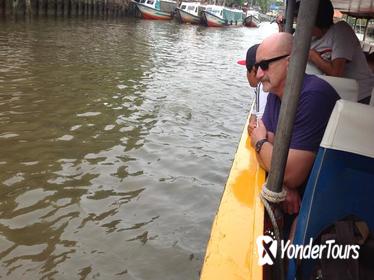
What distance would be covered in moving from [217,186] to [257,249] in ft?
11.1

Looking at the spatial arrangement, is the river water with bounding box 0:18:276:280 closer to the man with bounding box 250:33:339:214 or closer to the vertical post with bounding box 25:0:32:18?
the man with bounding box 250:33:339:214

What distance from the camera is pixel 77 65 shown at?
1189cm

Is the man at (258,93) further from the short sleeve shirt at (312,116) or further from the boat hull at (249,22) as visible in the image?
the boat hull at (249,22)

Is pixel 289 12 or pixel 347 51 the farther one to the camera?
pixel 289 12

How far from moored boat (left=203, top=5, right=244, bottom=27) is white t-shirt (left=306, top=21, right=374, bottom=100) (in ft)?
129

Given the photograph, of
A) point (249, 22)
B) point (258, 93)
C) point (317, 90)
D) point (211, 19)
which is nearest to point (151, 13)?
point (211, 19)

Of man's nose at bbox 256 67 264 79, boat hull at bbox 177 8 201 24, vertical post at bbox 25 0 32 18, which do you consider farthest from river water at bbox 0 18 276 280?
boat hull at bbox 177 8 201 24

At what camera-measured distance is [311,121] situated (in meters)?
2.27

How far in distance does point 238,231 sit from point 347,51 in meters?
2.22

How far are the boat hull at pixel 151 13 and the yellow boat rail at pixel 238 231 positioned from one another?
38081 millimetres

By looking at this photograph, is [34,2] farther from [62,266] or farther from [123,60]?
[62,266]

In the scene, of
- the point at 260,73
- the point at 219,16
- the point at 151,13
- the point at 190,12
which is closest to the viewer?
the point at 260,73

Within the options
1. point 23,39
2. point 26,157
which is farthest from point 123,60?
point 26,157

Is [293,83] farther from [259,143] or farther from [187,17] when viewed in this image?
[187,17]
